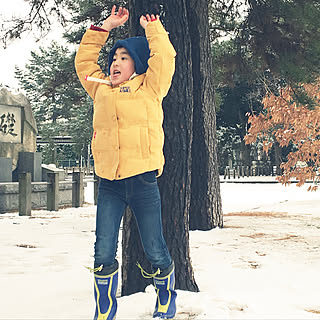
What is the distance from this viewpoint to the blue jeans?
361 cm

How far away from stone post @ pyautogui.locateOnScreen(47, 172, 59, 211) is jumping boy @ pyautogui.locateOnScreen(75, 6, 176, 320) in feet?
31.0

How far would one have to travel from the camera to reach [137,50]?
12.5 ft

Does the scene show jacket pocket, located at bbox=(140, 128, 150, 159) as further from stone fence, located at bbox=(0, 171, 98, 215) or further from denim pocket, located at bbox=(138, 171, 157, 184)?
stone fence, located at bbox=(0, 171, 98, 215)

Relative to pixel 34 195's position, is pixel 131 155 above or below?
above

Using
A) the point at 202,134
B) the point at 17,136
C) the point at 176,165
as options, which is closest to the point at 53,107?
the point at 17,136

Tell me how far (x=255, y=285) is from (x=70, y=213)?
823 cm

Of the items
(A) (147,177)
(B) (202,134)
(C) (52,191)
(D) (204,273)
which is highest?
(B) (202,134)

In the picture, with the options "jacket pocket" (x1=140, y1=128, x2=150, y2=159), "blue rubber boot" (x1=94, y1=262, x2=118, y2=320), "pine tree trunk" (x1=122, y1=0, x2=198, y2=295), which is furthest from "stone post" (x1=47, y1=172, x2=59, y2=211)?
"jacket pocket" (x1=140, y1=128, x2=150, y2=159)

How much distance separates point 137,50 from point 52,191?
9840 mm

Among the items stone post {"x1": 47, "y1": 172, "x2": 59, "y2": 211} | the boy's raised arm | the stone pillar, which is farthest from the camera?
the stone pillar

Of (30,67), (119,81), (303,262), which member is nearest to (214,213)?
(303,262)

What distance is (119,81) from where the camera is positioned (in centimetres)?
376

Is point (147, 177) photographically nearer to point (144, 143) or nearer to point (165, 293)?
point (144, 143)

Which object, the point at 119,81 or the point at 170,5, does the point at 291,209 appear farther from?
the point at 119,81
